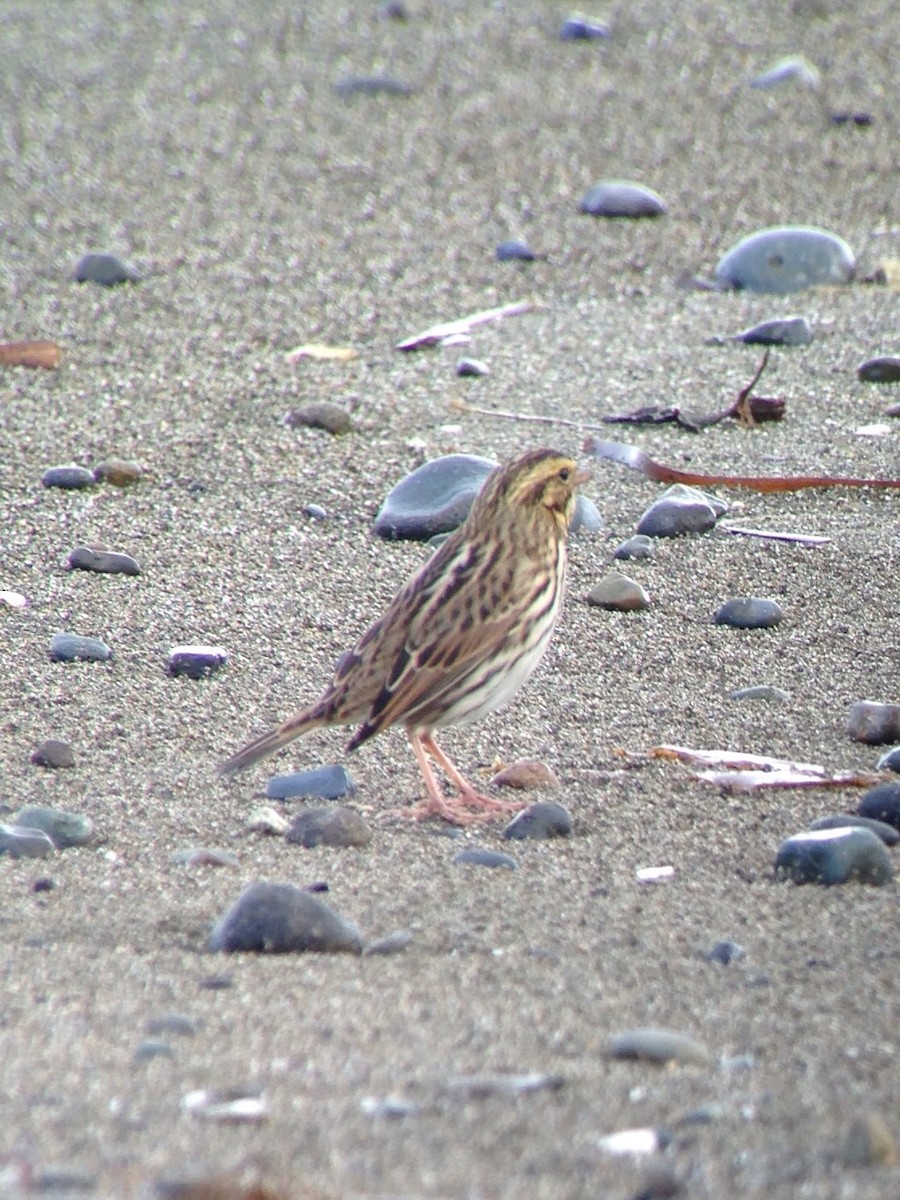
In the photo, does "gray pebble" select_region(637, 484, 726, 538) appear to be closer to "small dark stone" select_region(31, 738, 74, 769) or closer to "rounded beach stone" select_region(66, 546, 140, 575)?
"rounded beach stone" select_region(66, 546, 140, 575)

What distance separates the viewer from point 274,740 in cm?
550

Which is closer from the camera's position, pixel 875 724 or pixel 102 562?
pixel 875 724

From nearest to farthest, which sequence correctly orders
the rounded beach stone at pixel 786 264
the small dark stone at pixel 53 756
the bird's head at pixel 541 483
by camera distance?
1. the small dark stone at pixel 53 756
2. the bird's head at pixel 541 483
3. the rounded beach stone at pixel 786 264

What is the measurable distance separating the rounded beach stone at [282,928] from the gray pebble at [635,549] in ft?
10.2

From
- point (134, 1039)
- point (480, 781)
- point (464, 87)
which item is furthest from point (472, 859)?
point (464, 87)

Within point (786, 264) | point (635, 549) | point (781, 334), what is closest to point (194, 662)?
point (635, 549)

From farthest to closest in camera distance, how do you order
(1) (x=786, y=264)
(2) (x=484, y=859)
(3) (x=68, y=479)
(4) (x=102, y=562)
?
(1) (x=786, y=264), (3) (x=68, y=479), (4) (x=102, y=562), (2) (x=484, y=859)

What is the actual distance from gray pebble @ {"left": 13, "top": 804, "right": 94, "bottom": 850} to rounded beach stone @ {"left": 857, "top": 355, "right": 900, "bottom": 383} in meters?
5.05

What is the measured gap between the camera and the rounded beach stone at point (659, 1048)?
12.3 ft

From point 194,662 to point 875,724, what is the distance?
87.2 inches

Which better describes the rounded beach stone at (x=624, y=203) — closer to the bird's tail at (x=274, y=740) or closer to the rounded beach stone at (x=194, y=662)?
the rounded beach stone at (x=194, y=662)

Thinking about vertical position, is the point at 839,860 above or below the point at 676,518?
above

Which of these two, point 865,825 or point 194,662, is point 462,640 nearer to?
point 194,662

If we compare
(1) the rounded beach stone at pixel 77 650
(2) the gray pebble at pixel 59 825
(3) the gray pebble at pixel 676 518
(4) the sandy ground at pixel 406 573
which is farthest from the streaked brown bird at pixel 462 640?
(3) the gray pebble at pixel 676 518
